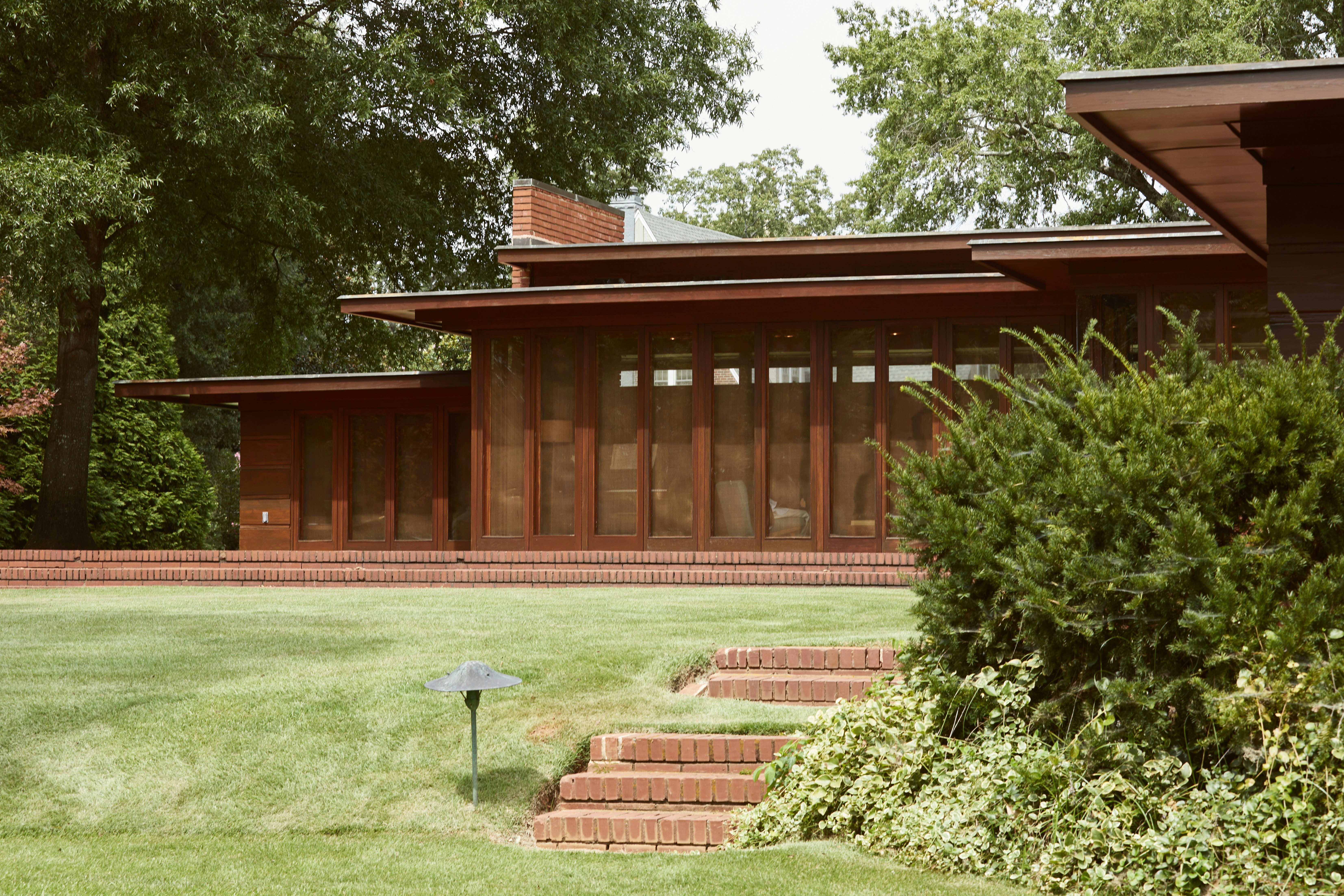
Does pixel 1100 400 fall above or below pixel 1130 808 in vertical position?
above

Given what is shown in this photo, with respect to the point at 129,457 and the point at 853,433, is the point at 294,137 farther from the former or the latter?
the point at 853,433

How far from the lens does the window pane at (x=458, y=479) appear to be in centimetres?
1808

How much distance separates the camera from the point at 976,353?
47.4 feet

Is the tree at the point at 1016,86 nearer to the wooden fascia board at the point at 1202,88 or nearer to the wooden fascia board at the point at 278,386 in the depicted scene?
the wooden fascia board at the point at 278,386

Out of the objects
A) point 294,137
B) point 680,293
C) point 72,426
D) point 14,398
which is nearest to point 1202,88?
point 680,293

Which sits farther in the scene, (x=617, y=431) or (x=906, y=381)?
(x=617, y=431)

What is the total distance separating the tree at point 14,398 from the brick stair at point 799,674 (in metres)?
15.2

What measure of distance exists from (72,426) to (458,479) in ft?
20.2

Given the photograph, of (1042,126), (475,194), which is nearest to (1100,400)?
(475,194)

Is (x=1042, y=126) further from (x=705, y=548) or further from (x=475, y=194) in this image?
(x=705, y=548)

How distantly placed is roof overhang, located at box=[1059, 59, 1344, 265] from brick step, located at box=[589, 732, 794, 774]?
3437 mm

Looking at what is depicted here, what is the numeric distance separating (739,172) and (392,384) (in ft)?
152

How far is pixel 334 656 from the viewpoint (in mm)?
8672

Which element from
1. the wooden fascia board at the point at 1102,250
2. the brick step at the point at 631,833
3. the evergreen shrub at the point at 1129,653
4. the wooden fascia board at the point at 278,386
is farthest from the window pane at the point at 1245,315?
the brick step at the point at 631,833
